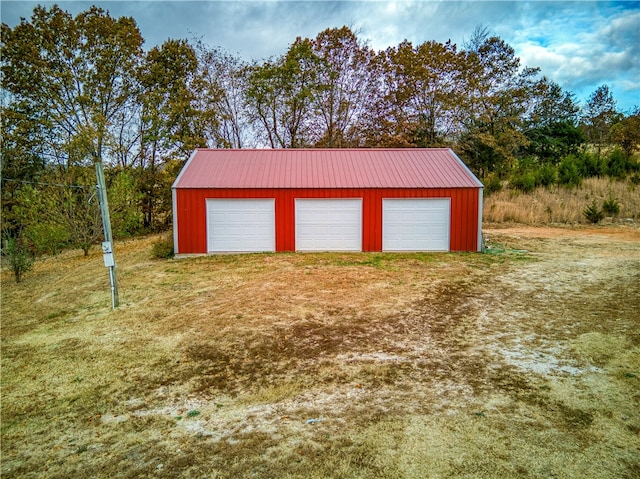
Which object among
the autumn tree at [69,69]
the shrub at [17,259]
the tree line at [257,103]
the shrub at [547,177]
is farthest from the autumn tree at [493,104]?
the shrub at [17,259]

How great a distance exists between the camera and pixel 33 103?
18.1 meters

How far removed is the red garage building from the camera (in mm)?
12406

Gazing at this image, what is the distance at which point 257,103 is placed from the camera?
74.2 feet

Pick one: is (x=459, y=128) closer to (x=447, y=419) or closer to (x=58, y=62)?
(x=58, y=62)

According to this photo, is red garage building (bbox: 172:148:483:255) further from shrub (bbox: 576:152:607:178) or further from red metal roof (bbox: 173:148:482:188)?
shrub (bbox: 576:152:607:178)

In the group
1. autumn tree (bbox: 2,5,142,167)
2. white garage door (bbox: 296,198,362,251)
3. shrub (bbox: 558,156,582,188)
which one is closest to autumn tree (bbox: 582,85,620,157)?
shrub (bbox: 558,156,582,188)

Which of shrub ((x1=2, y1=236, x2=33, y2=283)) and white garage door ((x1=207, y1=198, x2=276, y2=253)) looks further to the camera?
white garage door ((x1=207, y1=198, x2=276, y2=253))

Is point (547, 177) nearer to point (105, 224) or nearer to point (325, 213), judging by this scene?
point (325, 213)

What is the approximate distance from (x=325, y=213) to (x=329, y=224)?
36 cm

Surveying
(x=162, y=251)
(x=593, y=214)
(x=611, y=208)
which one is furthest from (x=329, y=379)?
(x=611, y=208)

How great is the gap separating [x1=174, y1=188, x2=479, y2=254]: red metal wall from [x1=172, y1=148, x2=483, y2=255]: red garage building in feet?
0.10

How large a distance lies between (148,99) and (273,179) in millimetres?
11425

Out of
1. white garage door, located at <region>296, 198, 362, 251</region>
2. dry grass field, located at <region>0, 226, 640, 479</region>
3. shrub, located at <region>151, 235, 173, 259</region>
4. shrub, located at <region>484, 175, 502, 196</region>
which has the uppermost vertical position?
shrub, located at <region>484, 175, 502, 196</region>

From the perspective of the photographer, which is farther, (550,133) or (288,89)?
(550,133)
